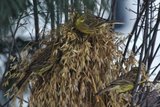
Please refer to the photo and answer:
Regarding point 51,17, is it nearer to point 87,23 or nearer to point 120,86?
point 87,23

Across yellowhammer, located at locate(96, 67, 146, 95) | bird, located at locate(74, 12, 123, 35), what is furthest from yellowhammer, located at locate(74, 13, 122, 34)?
yellowhammer, located at locate(96, 67, 146, 95)

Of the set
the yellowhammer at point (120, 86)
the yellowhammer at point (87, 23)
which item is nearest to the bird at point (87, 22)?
the yellowhammer at point (87, 23)

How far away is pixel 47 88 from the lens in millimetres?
983

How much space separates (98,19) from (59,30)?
11 cm

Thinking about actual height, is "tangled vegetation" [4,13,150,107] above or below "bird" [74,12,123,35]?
below

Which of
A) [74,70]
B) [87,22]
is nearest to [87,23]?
[87,22]

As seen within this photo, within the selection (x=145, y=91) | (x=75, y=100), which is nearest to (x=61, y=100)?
(x=75, y=100)

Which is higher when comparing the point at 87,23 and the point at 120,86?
the point at 87,23

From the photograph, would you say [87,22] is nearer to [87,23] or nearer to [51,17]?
[87,23]

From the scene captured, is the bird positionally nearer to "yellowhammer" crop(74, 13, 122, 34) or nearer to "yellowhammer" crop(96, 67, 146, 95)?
"yellowhammer" crop(74, 13, 122, 34)

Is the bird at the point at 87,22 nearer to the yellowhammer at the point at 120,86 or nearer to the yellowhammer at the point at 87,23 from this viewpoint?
the yellowhammer at the point at 87,23

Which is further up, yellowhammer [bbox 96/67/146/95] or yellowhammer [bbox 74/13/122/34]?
yellowhammer [bbox 74/13/122/34]

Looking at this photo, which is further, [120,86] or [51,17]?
[51,17]

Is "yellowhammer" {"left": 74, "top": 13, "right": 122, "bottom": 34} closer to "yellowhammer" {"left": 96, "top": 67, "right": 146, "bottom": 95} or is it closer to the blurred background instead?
the blurred background
